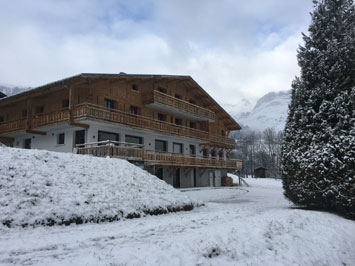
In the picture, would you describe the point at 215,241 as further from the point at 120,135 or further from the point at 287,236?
the point at 120,135

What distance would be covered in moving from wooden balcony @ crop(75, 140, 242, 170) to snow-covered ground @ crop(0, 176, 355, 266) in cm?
838

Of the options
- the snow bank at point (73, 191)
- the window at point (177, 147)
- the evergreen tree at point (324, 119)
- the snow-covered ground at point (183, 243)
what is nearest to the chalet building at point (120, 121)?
the window at point (177, 147)

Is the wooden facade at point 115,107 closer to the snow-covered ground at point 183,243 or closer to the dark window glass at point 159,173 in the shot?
the dark window glass at point 159,173

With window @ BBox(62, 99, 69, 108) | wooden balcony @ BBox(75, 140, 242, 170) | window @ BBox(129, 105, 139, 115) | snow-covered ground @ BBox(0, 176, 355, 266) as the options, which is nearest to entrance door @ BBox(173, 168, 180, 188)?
wooden balcony @ BBox(75, 140, 242, 170)

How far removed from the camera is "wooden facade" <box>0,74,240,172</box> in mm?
20703

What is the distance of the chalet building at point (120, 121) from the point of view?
20.4 metres

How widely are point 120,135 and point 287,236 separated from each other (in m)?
17.5

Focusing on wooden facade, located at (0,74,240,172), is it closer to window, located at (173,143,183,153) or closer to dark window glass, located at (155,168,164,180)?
window, located at (173,143,183,153)

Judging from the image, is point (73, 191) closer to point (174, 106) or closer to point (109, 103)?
point (109, 103)

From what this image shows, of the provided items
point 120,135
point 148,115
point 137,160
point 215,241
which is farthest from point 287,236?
point 148,115

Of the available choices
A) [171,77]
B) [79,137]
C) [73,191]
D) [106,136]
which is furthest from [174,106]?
[73,191]

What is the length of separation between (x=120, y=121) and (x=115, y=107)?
2.32m

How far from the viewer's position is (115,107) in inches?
941

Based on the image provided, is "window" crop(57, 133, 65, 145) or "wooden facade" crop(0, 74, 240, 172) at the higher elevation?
"wooden facade" crop(0, 74, 240, 172)
